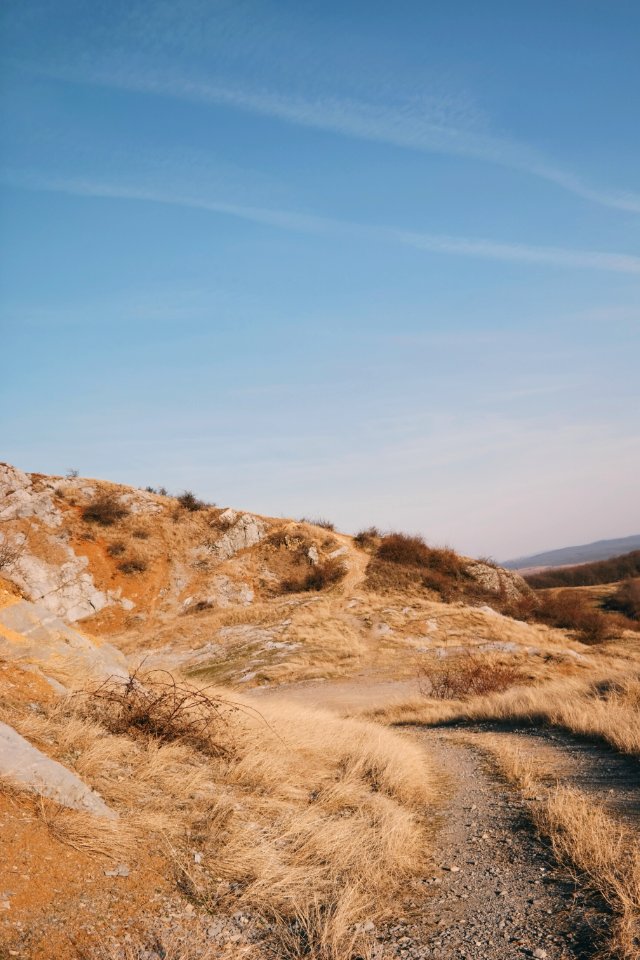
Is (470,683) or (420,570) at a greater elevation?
(420,570)

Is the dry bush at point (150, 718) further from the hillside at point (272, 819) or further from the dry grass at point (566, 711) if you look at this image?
the dry grass at point (566, 711)

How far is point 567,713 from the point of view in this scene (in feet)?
32.1

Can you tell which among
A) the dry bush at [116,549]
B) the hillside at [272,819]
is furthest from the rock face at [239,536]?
the hillside at [272,819]

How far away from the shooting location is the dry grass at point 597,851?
3230mm

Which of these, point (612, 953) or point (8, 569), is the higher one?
point (8, 569)

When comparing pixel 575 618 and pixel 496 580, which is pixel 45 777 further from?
pixel 496 580

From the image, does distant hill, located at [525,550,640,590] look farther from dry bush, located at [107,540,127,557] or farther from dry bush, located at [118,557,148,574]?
dry bush, located at [107,540,127,557]

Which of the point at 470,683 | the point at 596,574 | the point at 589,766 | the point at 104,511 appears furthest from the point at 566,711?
the point at 596,574

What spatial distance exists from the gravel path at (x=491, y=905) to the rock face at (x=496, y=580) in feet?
114

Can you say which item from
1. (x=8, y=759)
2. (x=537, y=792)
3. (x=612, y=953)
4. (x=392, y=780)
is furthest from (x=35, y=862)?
(x=537, y=792)

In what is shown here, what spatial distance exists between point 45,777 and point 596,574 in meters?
75.5

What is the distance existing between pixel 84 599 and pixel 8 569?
4746 mm

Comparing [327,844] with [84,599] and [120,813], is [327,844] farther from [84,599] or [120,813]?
[84,599]

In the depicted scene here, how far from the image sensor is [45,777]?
13.9 feet
